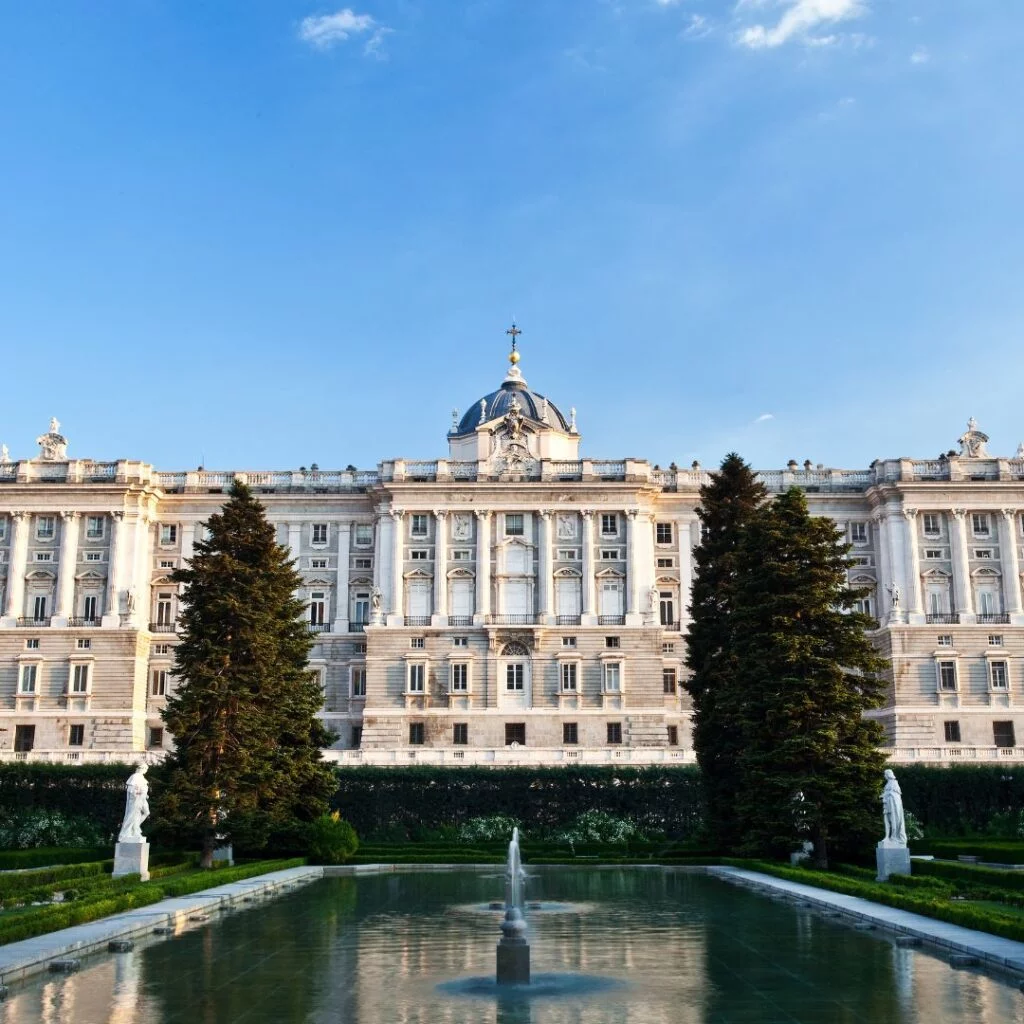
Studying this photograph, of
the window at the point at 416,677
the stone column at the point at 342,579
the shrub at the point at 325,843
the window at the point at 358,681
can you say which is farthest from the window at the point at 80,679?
the shrub at the point at 325,843

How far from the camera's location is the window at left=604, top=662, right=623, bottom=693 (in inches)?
2955

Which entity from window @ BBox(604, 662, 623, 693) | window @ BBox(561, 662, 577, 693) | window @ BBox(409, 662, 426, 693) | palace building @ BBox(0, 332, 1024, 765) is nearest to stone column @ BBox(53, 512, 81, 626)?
palace building @ BBox(0, 332, 1024, 765)

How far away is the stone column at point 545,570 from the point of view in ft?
252

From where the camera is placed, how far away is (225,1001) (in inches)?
587

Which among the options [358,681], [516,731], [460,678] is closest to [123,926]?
[460,678]

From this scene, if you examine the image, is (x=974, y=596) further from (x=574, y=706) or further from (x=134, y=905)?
(x=134, y=905)

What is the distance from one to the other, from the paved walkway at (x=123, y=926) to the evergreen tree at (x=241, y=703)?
21.7 feet

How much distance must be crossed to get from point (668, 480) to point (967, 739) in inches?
972

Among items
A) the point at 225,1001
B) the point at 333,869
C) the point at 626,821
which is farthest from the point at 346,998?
the point at 626,821

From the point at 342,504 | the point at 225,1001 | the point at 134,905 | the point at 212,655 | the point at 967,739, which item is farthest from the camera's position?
the point at 342,504

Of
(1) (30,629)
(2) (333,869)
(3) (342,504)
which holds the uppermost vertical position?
(3) (342,504)

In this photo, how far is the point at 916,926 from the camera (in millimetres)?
21094

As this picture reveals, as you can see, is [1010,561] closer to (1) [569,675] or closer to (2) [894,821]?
(1) [569,675]

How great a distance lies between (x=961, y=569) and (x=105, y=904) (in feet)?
215
